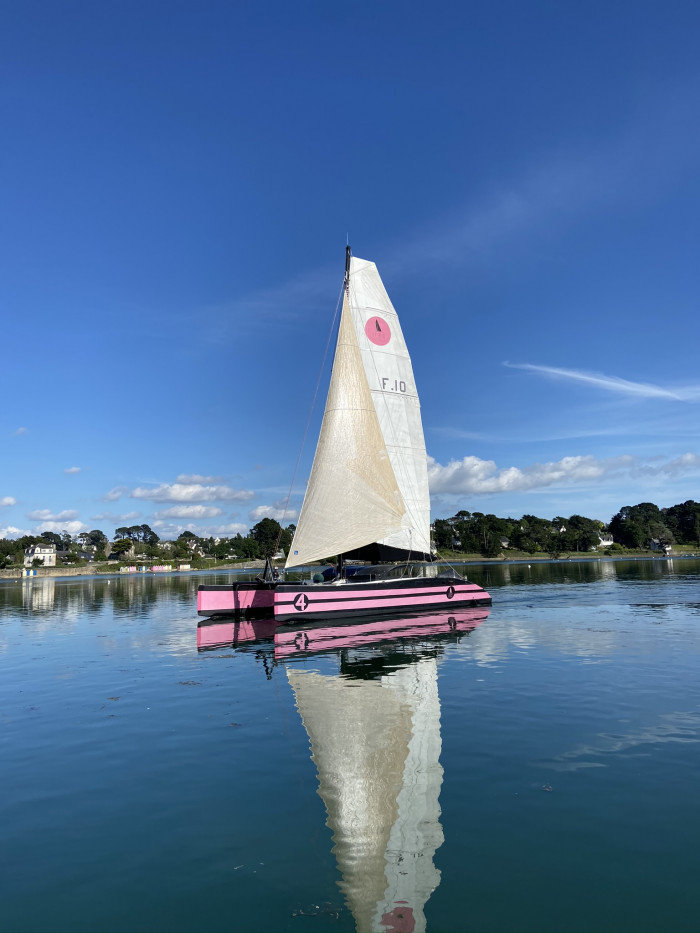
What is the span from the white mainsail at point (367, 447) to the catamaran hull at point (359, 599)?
225 cm

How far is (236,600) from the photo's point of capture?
1538 inches

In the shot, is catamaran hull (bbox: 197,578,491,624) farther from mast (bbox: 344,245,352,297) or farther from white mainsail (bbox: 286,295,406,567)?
mast (bbox: 344,245,352,297)

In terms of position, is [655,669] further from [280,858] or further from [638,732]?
[280,858]

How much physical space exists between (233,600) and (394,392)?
1819 cm

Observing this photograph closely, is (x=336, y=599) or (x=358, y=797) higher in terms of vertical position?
(x=336, y=599)

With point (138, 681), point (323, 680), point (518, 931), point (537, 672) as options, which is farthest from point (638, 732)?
point (138, 681)

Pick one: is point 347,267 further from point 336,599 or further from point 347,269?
point 336,599

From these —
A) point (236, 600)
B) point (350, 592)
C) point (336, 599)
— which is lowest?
point (236, 600)

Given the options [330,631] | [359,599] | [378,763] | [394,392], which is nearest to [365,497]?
[359,599]

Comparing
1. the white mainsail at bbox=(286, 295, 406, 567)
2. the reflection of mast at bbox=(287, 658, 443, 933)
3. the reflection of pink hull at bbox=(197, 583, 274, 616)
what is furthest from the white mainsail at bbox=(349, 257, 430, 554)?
the reflection of mast at bbox=(287, 658, 443, 933)

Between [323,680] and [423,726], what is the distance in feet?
21.8

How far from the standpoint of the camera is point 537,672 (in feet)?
64.6

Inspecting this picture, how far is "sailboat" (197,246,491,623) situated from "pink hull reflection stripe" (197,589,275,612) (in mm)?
70

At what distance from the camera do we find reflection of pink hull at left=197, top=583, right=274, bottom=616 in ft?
124
